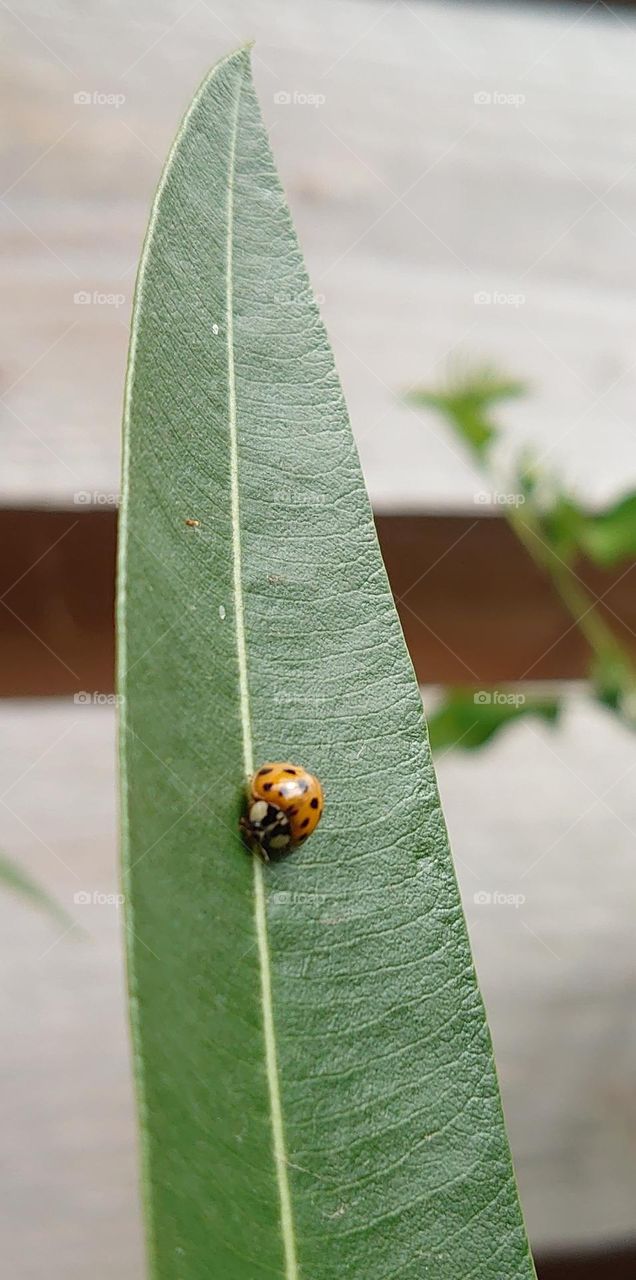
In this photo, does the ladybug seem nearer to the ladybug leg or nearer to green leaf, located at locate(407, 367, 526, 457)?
the ladybug leg

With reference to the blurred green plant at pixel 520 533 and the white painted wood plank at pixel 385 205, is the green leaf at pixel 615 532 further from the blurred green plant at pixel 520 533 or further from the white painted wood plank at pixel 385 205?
the white painted wood plank at pixel 385 205

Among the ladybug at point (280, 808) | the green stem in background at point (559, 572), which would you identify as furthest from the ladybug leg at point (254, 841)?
the green stem in background at point (559, 572)

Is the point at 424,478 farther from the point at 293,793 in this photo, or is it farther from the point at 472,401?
the point at 293,793

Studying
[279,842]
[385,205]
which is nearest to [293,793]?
[279,842]

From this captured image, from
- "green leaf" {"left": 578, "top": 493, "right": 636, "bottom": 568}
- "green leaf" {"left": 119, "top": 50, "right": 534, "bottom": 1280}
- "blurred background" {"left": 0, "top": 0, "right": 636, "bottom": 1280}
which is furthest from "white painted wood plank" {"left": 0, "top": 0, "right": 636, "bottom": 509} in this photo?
"green leaf" {"left": 119, "top": 50, "right": 534, "bottom": 1280}

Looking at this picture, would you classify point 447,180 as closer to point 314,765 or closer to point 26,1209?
point 314,765

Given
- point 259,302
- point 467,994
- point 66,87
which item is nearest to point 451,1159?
point 467,994
